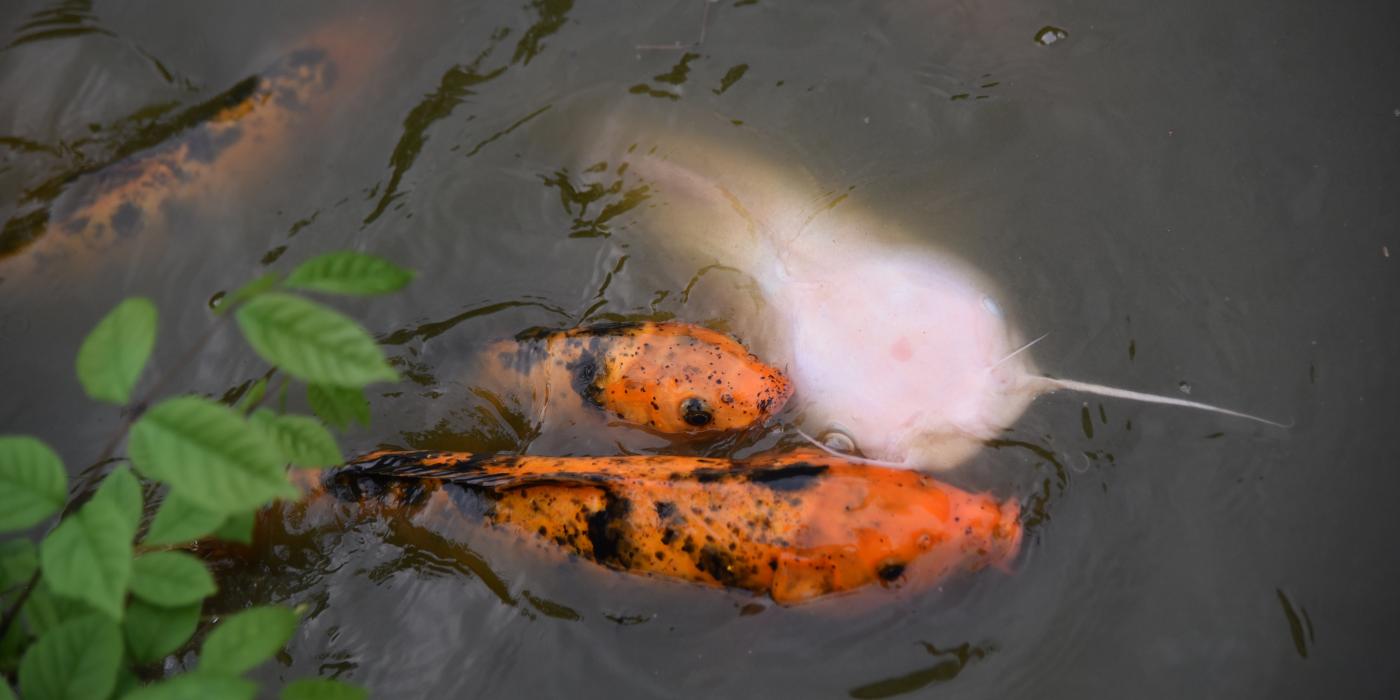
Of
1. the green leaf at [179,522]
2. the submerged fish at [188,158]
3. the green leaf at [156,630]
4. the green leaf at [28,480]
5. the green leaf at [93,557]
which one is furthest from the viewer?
the submerged fish at [188,158]

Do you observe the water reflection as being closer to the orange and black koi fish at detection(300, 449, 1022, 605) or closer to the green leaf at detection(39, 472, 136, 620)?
the orange and black koi fish at detection(300, 449, 1022, 605)

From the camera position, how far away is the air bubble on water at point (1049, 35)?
4.49 metres

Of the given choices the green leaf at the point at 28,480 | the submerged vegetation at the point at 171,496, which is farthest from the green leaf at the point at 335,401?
the green leaf at the point at 28,480

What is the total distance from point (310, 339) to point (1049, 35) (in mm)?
3841

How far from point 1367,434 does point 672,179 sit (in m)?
3.01

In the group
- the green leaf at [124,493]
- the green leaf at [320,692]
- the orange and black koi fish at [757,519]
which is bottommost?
the orange and black koi fish at [757,519]

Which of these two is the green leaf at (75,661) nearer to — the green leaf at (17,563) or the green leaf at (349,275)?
the green leaf at (17,563)

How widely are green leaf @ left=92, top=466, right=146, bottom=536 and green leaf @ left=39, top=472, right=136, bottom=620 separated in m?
0.09

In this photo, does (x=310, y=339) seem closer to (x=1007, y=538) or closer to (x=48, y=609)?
(x=48, y=609)

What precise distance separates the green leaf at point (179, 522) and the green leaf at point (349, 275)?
62cm

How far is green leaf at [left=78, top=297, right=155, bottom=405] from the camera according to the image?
6.29 feet

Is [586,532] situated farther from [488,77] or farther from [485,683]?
[488,77]

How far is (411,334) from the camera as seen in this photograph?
4.27m

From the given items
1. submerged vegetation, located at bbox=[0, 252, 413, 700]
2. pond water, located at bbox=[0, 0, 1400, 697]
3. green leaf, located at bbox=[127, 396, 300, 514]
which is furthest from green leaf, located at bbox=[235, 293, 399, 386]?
pond water, located at bbox=[0, 0, 1400, 697]
